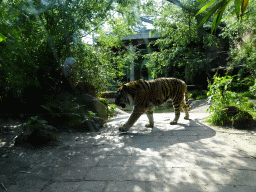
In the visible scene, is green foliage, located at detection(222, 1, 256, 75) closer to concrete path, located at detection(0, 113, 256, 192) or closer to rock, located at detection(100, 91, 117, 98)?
concrete path, located at detection(0, 113, 256, 192)

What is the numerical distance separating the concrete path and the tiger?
0.59 meters

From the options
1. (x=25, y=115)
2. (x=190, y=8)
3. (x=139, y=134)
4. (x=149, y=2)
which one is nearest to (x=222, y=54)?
(x=190, y=8)

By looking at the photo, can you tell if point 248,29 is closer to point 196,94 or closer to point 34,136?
point 196,94

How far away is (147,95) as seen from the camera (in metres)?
4.81

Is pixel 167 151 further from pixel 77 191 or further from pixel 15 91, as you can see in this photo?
pixel 15 91

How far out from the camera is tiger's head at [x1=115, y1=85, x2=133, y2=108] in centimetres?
471

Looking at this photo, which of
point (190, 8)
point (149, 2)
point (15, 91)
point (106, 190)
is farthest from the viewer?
point (190, 8)

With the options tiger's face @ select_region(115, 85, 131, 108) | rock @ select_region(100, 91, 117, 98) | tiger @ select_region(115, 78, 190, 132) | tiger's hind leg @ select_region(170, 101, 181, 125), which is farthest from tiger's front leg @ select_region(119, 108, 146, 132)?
rock @ select_region(100, 91, 117, 98)

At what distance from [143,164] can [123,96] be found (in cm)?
219

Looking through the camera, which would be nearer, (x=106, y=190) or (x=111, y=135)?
(x=106, y=190)

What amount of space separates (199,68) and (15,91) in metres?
10.3

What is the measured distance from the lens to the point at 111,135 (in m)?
4.41

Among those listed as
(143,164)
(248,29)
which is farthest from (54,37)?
(248,29)

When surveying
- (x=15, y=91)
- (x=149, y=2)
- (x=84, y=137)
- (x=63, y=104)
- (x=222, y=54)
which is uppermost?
(x=149, y=2)
